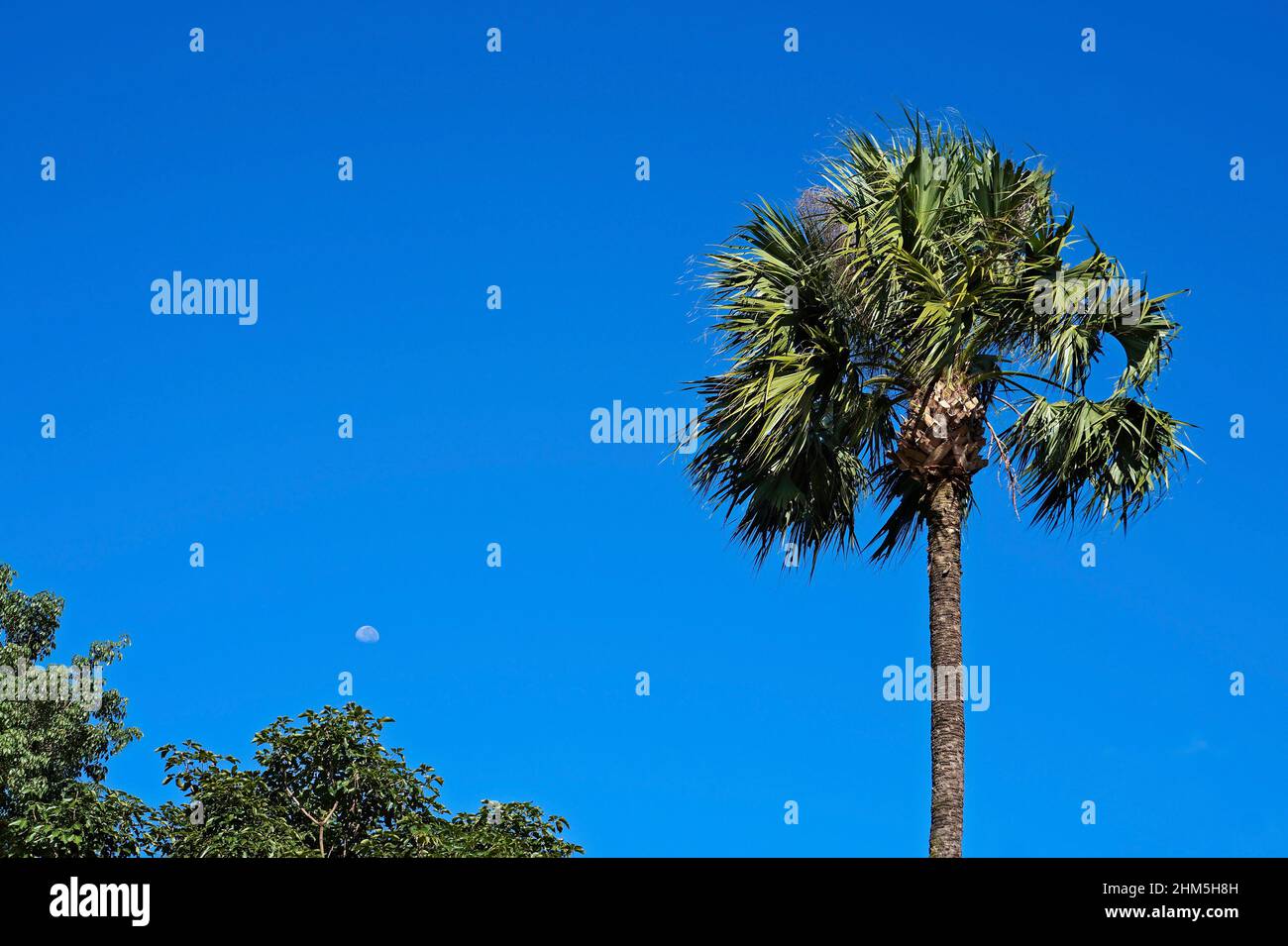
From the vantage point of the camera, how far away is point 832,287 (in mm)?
14227

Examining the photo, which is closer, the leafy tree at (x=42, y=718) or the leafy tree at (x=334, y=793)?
the leafy tree at (x=334, y=793)

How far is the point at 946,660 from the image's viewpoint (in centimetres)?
1276

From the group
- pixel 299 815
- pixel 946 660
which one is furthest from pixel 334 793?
pixel 946 660

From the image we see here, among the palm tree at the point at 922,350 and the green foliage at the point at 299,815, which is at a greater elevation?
the palm tree at the point at 922,350

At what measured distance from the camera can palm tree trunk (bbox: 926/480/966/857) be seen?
12312 mm

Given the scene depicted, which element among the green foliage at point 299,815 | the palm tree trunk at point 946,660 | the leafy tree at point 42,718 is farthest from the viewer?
the leafy tree at point 42,718

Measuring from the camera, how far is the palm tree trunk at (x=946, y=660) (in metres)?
12.3

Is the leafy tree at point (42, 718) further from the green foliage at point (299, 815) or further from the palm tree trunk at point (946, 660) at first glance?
the palm tree trunk at point (946, 660)

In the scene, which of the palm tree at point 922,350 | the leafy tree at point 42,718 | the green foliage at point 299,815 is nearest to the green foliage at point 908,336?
the palm tree at point 922,350

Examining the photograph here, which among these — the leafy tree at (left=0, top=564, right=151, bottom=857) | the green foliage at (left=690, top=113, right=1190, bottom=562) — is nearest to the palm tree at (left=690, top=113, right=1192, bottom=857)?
the green foliage at (left=690, top=113, right=1190, bottom=562)
